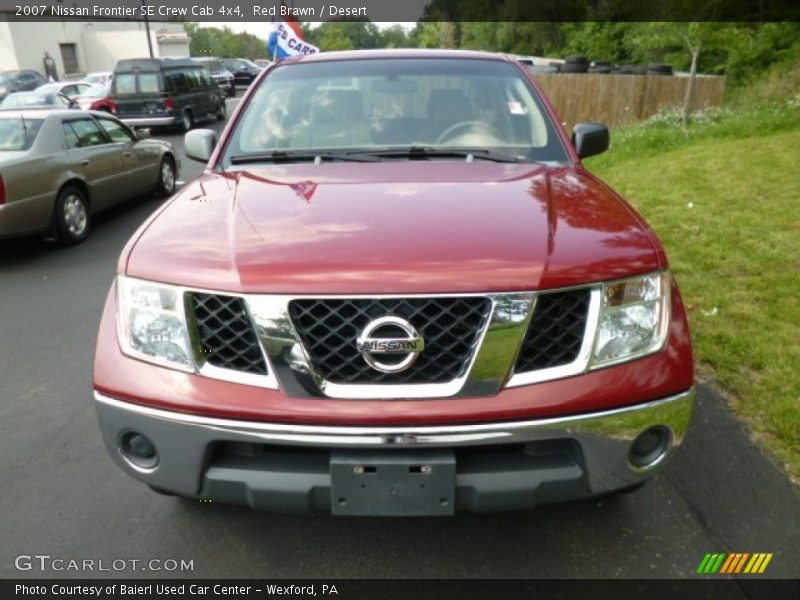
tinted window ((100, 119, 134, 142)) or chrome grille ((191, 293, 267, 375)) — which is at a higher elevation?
chrome grille ((191, 293, 267, 375))

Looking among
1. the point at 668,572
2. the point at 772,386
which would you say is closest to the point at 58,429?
the point at 668,572

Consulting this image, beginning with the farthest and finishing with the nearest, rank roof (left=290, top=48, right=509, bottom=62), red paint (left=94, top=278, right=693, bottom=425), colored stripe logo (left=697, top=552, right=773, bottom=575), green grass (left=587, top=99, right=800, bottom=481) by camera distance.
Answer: roof (left=290, top=48, right=509, bottom=62)
green grass (left=587, top=99, right=800, bottom=481)
colored stripe logo (left=697, top=552, right=773, bottom=575)
red paint (left=94, top=278, right=693, bottom=425)

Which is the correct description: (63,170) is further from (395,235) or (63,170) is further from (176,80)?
(176,80)

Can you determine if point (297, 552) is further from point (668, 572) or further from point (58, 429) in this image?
point (58, 429)

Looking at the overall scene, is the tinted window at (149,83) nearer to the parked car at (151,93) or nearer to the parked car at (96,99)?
the parked car at (151,93)

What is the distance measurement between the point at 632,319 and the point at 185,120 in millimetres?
19073

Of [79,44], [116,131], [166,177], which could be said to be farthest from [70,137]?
[79,44]

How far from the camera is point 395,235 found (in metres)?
2.11

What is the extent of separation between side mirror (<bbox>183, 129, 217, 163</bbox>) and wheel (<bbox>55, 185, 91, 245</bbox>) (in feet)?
13.3

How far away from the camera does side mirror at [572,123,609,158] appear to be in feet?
11.3

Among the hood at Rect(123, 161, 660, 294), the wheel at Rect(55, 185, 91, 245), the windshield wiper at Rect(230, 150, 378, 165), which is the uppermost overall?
the windshield wiper at Rect(230, 150, 378, 165)

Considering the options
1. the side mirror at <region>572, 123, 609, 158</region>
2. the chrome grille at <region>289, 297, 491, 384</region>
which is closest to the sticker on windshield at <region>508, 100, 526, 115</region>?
the side mirror at <region>572, 123, 609, 158</region>

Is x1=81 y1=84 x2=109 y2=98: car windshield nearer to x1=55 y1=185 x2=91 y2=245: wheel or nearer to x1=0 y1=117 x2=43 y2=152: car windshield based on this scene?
x1=0 y1=117 x2=43 y2=152: car windshield

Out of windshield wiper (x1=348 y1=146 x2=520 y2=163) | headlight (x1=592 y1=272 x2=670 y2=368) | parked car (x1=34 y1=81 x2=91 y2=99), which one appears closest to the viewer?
headlight (x1=592 y1=272 x2=670 y2=368)
